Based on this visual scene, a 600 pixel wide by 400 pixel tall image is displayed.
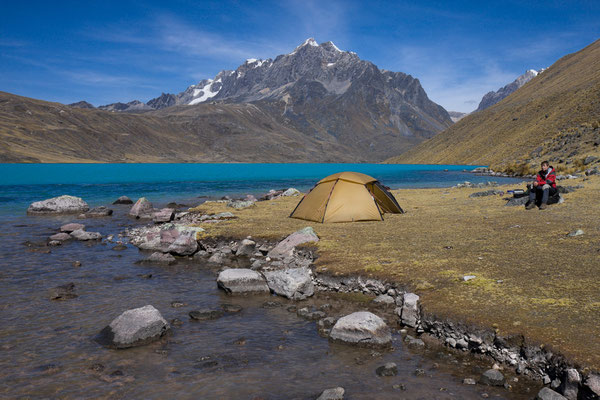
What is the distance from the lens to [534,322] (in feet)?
23.7

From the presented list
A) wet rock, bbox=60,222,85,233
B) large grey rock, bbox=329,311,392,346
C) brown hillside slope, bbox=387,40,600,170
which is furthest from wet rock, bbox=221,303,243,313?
brown hillside slope, bbox=387,40,600,170

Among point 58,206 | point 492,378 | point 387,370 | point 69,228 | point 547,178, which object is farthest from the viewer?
point 58,206

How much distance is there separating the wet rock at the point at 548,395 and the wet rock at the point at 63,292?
11928 millimetres

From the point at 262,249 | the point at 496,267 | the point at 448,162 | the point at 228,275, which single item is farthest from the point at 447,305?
the point at 448,162

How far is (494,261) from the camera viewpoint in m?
11.2

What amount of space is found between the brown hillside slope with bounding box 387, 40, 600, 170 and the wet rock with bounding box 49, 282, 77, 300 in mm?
55651

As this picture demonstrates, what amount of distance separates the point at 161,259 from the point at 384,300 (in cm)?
974

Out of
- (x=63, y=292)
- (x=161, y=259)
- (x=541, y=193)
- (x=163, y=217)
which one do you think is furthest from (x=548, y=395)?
(x=163, y=217)

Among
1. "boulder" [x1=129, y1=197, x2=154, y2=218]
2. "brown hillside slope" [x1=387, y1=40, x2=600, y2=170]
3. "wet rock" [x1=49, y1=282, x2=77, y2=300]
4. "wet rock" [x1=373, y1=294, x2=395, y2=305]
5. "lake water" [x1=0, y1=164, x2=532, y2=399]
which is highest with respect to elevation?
"brown hillside slope" [x1=387, y1=40, x2=600, y2=170]

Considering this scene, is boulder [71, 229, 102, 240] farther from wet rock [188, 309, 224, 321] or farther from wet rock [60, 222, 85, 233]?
wet rock [188, 309, 224, 321]

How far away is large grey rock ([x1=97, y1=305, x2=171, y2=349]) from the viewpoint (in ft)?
26.8

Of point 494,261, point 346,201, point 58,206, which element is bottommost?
point 58,206

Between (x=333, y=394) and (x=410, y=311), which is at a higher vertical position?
(x=410, y=311)

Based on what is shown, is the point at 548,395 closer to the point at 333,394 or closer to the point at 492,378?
the point at 492,378
